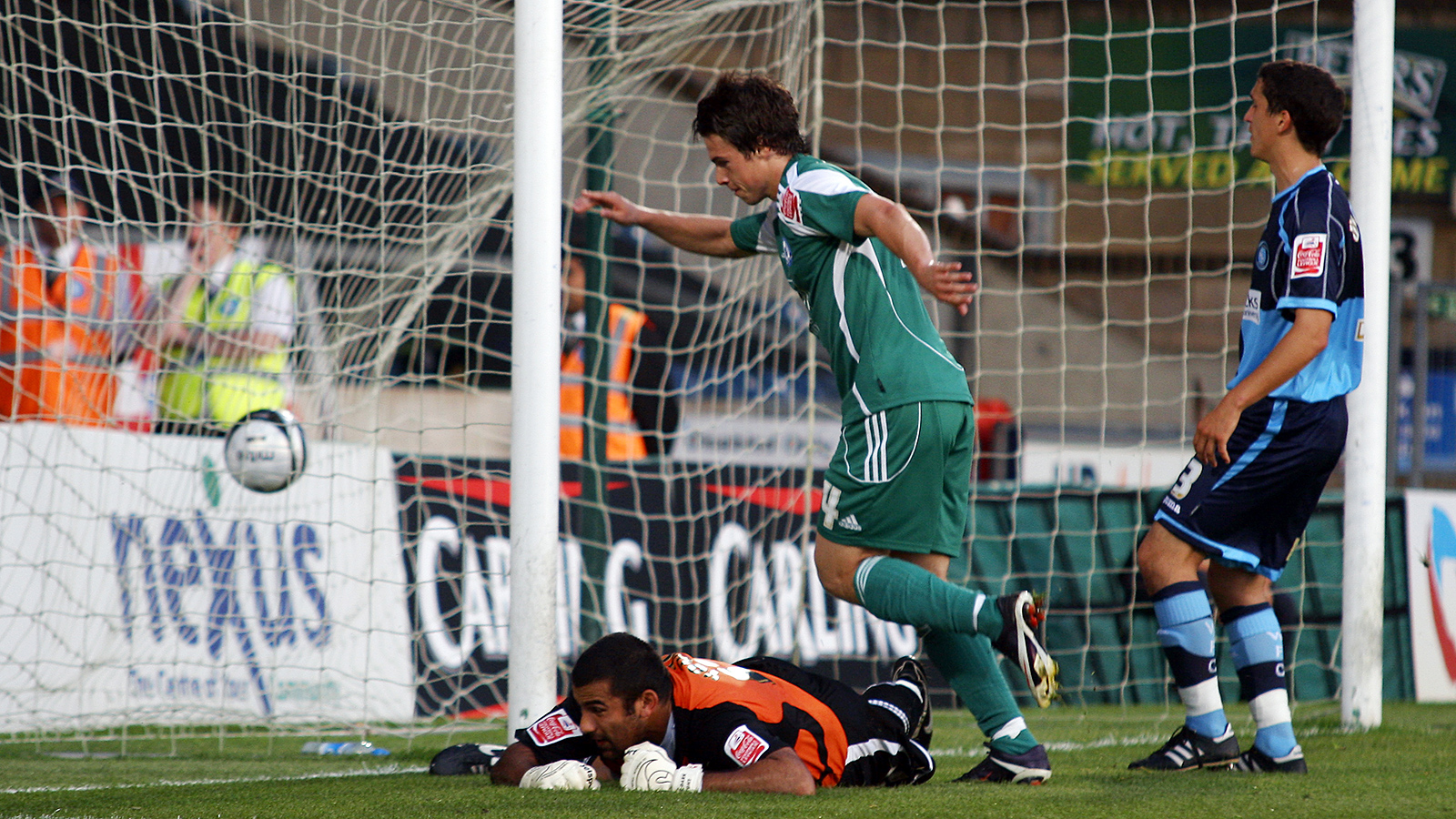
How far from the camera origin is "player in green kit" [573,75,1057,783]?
310cm

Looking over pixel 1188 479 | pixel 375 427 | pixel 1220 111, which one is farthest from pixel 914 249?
pixel 1220 111

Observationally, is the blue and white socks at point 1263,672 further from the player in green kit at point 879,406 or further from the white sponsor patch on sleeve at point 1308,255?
the white sponsor patch on sleeve at point 1308,255

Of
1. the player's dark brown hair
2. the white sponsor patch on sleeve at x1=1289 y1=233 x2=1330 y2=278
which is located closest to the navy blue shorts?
the white sponsor patch on sleeve at x1=1289 y1=233 x2=1330 y2=278

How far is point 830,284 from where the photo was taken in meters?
3.32

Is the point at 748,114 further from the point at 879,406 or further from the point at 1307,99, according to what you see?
the point at 1307,99

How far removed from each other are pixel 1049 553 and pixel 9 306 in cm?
506

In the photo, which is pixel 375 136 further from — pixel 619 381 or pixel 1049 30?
pixel 1049 30

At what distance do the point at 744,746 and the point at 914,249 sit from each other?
1.11 meters

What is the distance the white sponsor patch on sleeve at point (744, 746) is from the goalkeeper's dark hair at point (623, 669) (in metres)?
0.17

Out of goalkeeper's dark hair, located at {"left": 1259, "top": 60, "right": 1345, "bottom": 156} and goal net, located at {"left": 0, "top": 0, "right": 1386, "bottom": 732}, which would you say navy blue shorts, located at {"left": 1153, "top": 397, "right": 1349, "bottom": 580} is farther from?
goal net, located at {"left": 0, "top": 0, "right": 1386, "bottom": 732}

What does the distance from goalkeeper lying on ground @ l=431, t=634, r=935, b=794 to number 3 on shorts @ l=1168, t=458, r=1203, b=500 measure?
901 mm

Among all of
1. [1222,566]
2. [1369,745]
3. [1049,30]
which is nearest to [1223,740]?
[1222,566]

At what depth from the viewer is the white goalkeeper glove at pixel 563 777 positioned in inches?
116

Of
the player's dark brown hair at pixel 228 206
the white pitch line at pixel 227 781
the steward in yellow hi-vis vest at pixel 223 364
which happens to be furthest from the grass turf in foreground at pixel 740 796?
the player's dark brown hair at pixel 228 206
